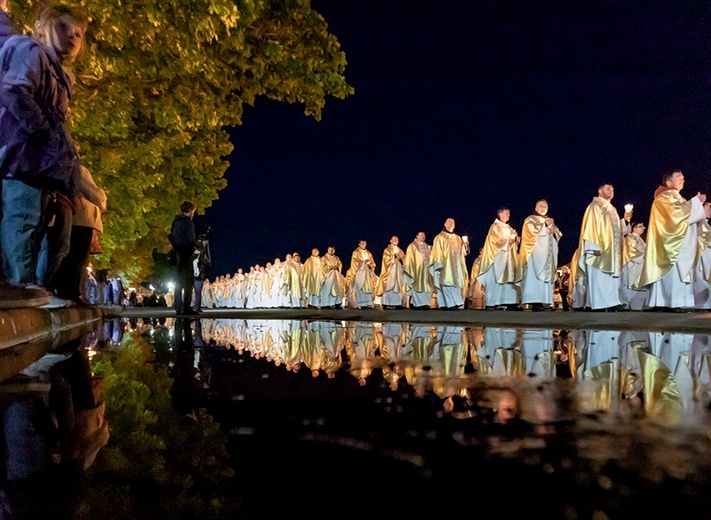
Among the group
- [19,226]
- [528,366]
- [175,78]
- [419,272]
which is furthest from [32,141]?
[419,272]

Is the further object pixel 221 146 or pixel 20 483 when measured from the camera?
pixel 221 146

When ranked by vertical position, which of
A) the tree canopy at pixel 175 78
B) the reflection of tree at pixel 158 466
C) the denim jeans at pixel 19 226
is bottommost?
the reflection of tree at pixel 158 466

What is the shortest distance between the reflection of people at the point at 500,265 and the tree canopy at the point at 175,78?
7581 millimetres

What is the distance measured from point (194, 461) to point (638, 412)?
5.72 ft

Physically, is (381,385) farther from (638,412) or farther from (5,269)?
(5,269)

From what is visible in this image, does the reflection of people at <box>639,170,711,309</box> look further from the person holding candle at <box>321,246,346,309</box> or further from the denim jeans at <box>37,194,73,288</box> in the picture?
the person holding candle at <box>321,246,346,309</box>

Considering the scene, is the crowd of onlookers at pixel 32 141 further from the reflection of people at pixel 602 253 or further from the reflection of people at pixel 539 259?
the reflection of people at pixel 539 259

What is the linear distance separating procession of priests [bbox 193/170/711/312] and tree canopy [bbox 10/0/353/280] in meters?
6.69

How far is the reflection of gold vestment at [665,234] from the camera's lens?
38.2 ft

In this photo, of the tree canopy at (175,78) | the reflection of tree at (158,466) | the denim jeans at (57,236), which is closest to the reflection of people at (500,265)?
the tree canopy at (175,78)

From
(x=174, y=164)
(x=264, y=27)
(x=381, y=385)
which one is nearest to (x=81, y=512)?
(x=381, y=385)

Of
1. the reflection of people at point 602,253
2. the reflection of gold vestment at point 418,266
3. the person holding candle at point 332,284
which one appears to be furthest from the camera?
the person holding candle at point 332,284

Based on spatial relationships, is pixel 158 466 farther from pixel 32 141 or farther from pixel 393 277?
pixel 393 277

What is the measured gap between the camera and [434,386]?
2.97 meters
